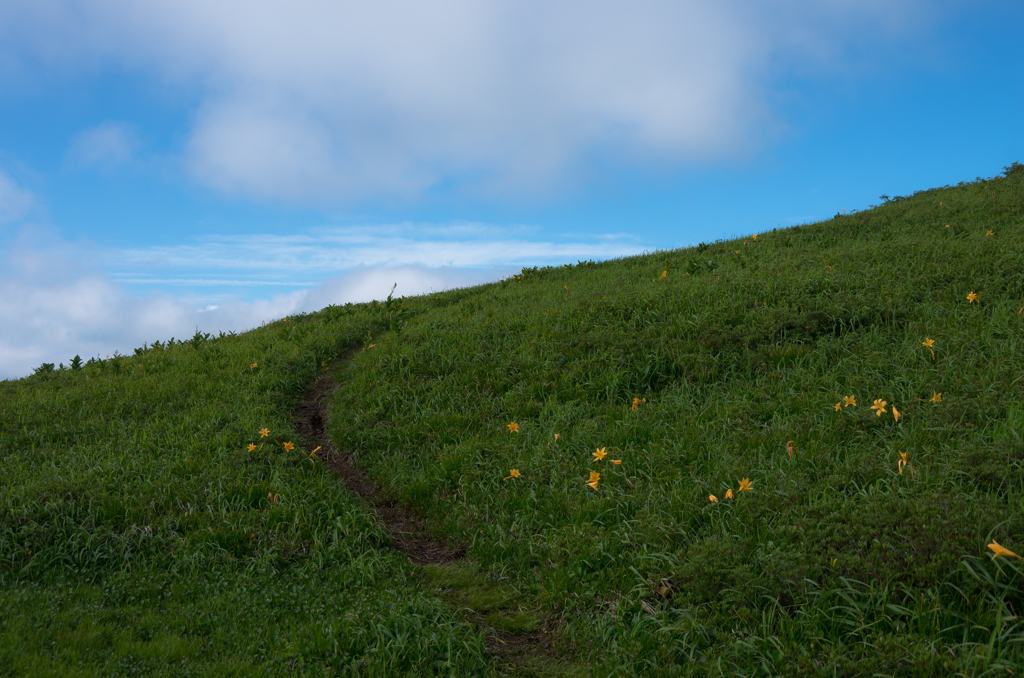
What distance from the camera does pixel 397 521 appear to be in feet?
21.4

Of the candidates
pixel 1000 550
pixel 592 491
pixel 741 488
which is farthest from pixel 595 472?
pixel 1000 550

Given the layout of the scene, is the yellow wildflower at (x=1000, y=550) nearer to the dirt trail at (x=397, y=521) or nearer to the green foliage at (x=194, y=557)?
the dirt trail at (x=397, y=521)

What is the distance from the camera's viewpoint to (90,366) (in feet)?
39.7

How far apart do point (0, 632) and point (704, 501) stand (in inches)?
213

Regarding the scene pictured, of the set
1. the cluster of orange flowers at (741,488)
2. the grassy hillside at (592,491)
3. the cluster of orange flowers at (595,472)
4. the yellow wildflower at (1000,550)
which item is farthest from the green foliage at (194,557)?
the yellow wildflower at (1000,550)

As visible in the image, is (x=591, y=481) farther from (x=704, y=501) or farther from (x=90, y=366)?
(x=90, y=366)

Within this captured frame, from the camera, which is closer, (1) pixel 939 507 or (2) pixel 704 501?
(1) pixel 939 507

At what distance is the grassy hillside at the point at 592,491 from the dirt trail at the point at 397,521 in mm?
127

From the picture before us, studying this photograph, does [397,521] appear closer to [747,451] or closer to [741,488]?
[741,488]

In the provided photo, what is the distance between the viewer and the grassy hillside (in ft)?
13.2

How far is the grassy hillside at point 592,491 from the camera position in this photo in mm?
4031

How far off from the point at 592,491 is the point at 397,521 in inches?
85.9

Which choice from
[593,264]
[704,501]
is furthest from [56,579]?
[593,264]

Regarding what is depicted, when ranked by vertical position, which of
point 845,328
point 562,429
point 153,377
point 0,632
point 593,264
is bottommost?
point 0,632
